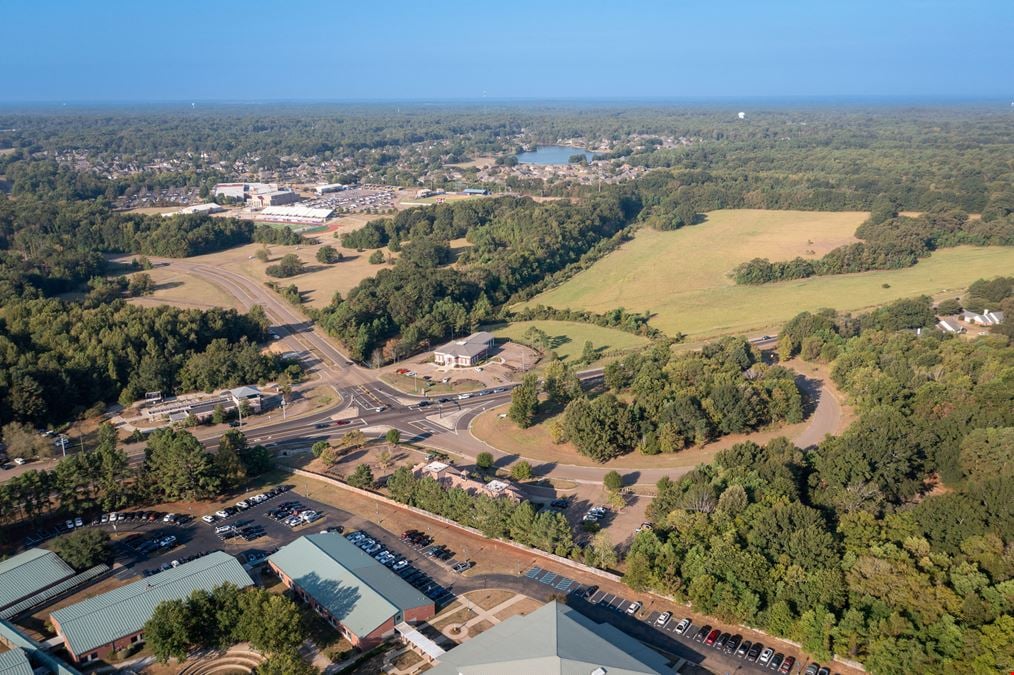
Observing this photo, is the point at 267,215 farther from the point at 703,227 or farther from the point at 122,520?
the point at 122,520

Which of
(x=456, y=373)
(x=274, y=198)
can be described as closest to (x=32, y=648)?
(x=456, y=373)

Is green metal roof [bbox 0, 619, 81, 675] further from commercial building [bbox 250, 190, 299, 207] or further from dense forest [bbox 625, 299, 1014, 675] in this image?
commercial building [bbox 250, 190, 299, 207]

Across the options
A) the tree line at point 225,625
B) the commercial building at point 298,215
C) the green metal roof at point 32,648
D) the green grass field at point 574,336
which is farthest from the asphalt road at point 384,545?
the commercial building at point 298,215

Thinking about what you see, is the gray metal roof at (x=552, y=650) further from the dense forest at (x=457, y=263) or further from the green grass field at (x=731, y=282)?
the green grass field at (x=731, y=282)

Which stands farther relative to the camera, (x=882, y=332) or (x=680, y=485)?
(x=882, y=332)

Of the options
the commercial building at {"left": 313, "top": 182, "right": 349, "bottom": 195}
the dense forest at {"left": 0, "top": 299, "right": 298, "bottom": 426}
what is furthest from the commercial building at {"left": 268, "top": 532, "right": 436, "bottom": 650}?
the commercial building at {"left": 313, "top": 182, "right": 349, "bottom": 195}

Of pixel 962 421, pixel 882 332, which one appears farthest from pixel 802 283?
pixel 962 421

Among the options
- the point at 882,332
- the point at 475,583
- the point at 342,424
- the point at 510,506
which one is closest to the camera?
the point at 475,583
